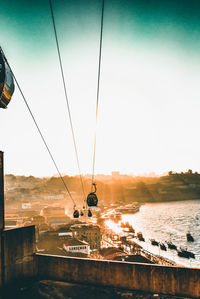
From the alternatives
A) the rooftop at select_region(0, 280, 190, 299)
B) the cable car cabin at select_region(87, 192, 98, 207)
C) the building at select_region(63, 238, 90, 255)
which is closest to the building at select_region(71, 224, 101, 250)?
the building at select_region(63, 238, 90, 255)

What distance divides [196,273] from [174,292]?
68cm

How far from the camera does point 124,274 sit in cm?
513

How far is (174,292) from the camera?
4773 mm

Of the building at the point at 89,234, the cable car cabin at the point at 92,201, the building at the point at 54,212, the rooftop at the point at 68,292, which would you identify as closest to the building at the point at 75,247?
the building at the point at 89,234

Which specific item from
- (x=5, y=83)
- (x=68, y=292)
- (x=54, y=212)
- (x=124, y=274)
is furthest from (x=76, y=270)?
(x=54, y=212)

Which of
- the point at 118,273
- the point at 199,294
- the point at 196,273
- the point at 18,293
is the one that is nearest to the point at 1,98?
the point at 18,293

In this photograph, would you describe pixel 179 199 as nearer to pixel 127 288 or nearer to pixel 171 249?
pixel 171 249

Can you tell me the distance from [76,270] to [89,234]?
39.6 m

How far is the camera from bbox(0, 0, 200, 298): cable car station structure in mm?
4727

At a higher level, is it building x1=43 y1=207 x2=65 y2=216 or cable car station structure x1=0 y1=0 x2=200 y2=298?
cable car station structure x1=0 y1=0 x2=200 y2=298

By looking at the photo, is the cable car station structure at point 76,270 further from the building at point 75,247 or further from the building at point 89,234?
the building at point 89,234

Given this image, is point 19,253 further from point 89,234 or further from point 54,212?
point 54,212

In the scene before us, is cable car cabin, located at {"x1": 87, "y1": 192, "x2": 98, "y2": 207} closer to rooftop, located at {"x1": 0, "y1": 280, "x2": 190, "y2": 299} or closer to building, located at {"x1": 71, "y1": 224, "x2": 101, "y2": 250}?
rooftop, located at {"x1": 0, "y1": 280, "x2": 190, "y2": 299}

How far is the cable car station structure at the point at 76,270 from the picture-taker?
473 centimetres
